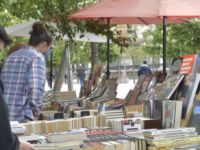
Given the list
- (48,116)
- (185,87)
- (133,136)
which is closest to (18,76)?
(48,116)

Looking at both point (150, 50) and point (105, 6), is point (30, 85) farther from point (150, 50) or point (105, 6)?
point (150, 50)

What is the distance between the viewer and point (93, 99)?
6.50 m

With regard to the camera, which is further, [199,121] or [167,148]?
[199,121]

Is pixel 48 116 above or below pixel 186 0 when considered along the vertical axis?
below

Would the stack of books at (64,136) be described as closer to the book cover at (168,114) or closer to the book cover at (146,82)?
the book cover at (168,114)

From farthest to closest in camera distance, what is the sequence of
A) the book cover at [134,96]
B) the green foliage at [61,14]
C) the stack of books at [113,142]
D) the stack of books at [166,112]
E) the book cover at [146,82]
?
1. the green foliage at [61,14]
2. the book cover at [146,82]
3. the book cover at [134,96]
4. the stack of books at [166,112]
5. the stack of books at [113,142]

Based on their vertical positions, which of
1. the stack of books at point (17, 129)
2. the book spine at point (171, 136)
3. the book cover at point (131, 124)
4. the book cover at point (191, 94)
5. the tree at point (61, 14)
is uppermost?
the tree at point (61, 14)

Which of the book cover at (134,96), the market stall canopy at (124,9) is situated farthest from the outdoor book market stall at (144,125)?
the market stall canopy at (124,9)

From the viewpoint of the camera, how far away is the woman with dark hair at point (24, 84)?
396 centimetres

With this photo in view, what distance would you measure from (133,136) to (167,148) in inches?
13.7

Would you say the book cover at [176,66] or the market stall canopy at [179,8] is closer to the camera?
the book cover at [176,66]

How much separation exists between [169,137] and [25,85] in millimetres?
1651

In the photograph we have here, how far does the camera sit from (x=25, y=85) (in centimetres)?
401

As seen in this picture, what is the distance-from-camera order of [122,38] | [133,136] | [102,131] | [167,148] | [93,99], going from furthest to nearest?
[122,38], [93,99], [102,131], [133,136], [167,148]
